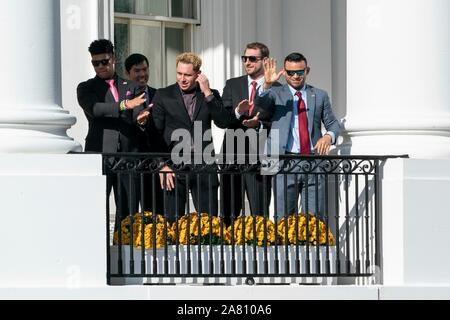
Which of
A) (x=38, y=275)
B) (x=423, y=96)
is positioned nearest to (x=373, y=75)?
(x=423, y=96)

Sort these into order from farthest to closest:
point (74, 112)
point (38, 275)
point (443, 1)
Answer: point (74, 112), point (443, 1), point (38, 275)

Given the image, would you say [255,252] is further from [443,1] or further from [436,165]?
[443,1]

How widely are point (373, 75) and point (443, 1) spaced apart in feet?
3.06

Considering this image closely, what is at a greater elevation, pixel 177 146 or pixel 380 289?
pixel 177 146

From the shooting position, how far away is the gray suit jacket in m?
15.6

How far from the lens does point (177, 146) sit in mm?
15406

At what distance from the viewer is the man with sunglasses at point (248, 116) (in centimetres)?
1548

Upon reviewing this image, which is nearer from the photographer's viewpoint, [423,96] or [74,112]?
[423,96]

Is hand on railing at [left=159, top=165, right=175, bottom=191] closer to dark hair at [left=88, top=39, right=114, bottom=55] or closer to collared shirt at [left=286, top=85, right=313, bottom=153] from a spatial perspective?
collared shirt at [left=286, top=85, right=313, bottom=153]

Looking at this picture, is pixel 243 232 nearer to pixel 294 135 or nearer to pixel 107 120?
pixel 294 135

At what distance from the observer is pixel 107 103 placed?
15359 mm

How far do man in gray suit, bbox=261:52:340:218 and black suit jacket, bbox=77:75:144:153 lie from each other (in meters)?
1.29

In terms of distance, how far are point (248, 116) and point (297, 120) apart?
48 cm
